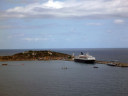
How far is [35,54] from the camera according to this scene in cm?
16862

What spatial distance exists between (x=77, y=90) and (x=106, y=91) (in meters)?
6.78

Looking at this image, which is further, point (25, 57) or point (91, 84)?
point (25, 57)

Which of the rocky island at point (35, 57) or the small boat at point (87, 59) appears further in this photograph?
the rocky island at point (35, 57)

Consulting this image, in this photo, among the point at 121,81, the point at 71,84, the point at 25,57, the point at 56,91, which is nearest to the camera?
the point at 56,91

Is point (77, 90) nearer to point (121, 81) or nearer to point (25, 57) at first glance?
point (121, 81)

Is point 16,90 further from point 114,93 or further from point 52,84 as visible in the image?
point 114,93

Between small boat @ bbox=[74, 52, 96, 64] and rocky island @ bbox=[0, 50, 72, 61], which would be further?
rocky island @ bbox=[0, 50, 72, 61]

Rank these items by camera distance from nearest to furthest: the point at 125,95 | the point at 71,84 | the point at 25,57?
the point at 125,95
the point at 71,84
the point at 25,57

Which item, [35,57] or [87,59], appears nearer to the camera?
[87,59]

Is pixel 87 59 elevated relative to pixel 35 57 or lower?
lower

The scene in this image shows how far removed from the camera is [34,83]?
65.8 metres

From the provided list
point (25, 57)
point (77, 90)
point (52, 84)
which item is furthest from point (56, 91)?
point (25, 57)

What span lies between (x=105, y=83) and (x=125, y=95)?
13240 mm

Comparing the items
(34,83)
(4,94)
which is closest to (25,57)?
(34,83)
